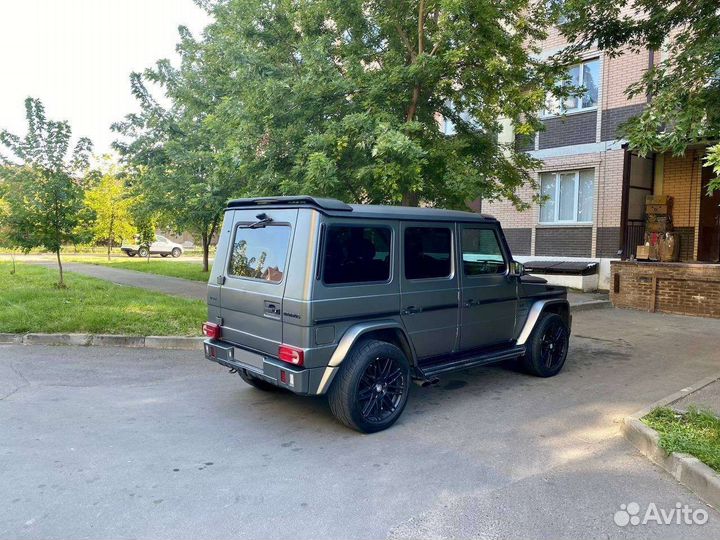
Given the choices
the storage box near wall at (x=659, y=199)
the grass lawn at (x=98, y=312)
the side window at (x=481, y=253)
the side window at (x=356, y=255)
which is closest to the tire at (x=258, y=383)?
the side window at (x=356, y=255)

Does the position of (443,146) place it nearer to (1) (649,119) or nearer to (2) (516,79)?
(2) (516,79)

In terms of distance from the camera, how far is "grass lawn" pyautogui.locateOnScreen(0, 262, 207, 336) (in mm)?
8266

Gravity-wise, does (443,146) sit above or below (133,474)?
above

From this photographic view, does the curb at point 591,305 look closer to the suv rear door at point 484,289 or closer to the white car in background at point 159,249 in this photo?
the suv rear door at point 484,289

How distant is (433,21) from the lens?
8.78 meters

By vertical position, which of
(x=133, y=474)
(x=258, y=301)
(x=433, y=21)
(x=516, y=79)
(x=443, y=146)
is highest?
(x=433, y=21)

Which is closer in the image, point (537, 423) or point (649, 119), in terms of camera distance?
point (537, 423)

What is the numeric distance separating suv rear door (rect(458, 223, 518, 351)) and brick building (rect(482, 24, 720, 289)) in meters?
7.54

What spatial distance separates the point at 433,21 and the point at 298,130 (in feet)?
9.53

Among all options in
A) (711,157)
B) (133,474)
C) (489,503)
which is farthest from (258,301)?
(711,157)

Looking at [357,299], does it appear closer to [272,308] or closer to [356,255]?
[356,255]

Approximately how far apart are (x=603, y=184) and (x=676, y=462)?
12144mm

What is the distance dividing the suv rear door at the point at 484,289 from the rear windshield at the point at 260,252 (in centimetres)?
190

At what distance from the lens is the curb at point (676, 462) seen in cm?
353
